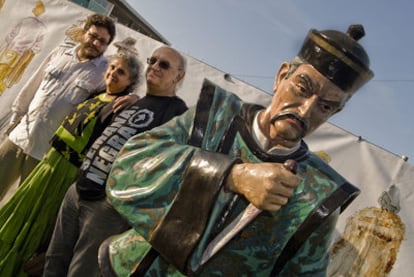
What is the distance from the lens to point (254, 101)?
3590 mm

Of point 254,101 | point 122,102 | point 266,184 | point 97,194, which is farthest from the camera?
point 254,101

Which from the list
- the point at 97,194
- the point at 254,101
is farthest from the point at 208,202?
the point at 254,101

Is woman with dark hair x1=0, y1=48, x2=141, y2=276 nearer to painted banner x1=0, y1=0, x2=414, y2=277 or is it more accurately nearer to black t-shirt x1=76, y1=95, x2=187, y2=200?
black t-shirt x1=76, y1=95, x2=187, y2=200

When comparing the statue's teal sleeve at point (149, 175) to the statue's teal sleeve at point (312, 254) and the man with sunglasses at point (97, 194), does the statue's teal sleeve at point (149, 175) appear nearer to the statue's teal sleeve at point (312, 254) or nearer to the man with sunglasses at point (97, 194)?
the statue's teal sleeve at point (312, 254)

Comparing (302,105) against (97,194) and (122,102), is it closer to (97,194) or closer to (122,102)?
(97,194)

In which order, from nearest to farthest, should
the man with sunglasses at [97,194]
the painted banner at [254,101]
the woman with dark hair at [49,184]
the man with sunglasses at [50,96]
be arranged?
the man with sunglasses at [97,194] < the woman with dark hair at [49,184] < the man with sunglasses at [50,96] < the painted banner at [254,101]

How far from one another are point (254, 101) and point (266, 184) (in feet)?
9.05

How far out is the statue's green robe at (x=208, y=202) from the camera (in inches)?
37.4

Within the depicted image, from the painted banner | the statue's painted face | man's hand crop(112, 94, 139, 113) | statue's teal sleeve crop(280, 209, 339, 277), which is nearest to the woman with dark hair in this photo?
man's hand crop(112, 94, 139, 113)

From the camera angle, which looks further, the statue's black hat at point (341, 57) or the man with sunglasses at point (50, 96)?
the man with sunglasses at point (50, 96)

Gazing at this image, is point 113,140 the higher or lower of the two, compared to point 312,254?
lower

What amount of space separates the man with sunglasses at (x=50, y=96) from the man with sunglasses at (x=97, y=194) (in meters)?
0.92

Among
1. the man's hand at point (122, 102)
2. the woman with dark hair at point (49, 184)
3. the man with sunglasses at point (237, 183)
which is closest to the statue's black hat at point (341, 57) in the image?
the man with sunglasses at point (237, 183)

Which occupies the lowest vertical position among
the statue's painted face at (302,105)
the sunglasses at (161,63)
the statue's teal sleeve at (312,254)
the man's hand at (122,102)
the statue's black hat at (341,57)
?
the man's hand at (122,102)
